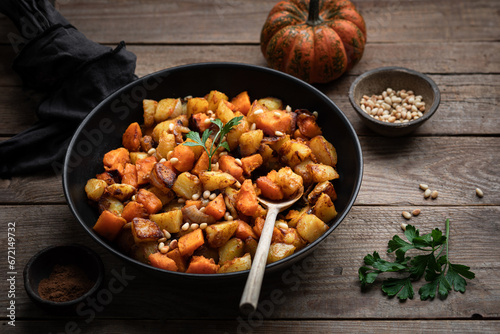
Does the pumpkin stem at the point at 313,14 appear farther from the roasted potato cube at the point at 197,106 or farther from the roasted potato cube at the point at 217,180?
the roasted potato cube at the point at 217,180

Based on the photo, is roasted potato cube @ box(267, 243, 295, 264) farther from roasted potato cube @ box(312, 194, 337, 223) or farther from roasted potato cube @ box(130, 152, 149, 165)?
roasted potato cube @ box(130, 152, 149, 165)

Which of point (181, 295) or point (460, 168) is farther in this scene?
point (460, 168)

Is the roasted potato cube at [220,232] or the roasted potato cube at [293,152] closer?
the roasted potato cube at [220,232]

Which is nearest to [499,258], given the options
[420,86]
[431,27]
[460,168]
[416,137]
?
[460,168]

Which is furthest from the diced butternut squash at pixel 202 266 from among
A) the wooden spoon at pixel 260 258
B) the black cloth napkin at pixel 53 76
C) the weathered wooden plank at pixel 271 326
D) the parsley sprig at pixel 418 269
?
the black cloth napkin at pixel 53 76

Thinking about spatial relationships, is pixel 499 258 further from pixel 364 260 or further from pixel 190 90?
pixel 190 90

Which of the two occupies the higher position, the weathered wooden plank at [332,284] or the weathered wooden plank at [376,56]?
the weathered wooden plank at [376,56]
